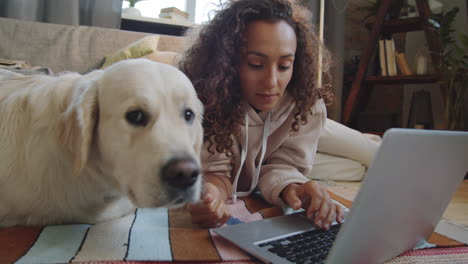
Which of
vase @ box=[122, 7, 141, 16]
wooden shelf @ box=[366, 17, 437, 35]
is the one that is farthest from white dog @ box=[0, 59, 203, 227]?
wooden shelf @ box=[366, 17, 437, 35]

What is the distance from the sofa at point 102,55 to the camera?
2072 millimetres

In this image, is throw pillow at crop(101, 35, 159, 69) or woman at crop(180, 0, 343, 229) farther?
throw pillow at crop(101, 35, 159, 69)

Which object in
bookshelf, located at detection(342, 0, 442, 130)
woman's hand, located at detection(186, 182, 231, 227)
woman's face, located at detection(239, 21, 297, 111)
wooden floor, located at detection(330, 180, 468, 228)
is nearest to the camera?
woman's hand, located at detection(186, 182, 231, 227)

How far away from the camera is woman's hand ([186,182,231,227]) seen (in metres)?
0.94

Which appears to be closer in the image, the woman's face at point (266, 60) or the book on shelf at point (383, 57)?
the woman's face at point (266, 60)

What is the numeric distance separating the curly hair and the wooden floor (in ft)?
1.93

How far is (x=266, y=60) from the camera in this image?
1.21 metres

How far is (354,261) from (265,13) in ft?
3.04

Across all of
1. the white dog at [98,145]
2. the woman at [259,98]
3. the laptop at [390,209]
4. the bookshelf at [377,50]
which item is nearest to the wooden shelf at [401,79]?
the bookshelf at [377,50]

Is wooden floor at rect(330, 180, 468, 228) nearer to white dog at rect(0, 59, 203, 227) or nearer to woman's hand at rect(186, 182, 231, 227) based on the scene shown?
woman's hand at rect(186, 182, 231, 227)

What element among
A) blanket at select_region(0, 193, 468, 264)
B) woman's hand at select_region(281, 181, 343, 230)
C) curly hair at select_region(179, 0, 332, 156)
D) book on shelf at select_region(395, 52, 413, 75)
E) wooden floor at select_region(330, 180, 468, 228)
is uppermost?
book on shelf at select_region(395, 52, 413, 75)

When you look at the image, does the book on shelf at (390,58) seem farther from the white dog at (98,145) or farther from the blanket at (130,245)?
the white dog at (98,145)

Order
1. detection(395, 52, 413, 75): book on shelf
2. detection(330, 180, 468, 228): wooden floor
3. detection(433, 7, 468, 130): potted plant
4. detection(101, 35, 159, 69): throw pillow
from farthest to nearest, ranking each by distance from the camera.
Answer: detection(395, 52, 413, 75): book on shelf
detection(433, 7, 468, 130): potted plant
detection(101, 35, 159, 69): throw pillow
detection(330, 180, 468, 228): wooden floor

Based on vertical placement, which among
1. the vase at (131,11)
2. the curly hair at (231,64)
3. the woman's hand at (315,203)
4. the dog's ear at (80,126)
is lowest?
the woman's hand at (315,203)
